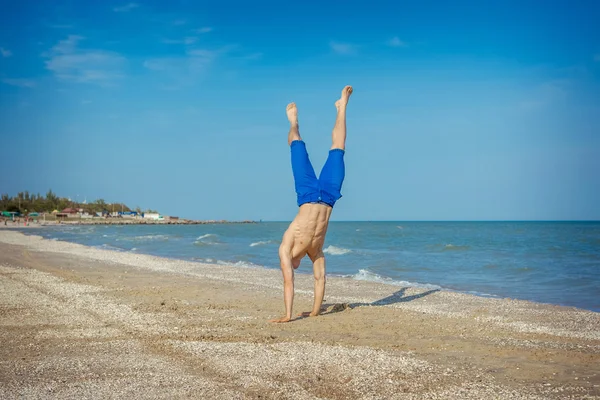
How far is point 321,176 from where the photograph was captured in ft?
27.0

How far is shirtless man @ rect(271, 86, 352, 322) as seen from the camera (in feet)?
26.7

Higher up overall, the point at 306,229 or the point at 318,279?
the point at 306,229

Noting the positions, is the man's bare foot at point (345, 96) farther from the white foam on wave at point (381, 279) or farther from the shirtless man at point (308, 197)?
the white foam on wave at point (381, 279)

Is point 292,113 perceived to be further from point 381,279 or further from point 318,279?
A: point 381,279

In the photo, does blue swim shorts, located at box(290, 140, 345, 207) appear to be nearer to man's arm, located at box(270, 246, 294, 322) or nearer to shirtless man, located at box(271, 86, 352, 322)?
shirtless man, located at box(271, 86, 352, 322)

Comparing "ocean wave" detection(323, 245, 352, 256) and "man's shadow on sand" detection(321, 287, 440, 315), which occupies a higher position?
"man's shadow on sand" detection(321, 287, 440, 315)

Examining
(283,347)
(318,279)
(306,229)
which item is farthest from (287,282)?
(283,347)

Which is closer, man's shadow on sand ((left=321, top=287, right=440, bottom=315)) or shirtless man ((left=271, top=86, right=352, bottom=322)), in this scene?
shirtless man ((left=271, top=86, right=352, bottom=322))

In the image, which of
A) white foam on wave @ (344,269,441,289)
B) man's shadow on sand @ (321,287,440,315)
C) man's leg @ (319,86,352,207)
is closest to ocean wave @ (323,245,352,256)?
white foam on wave @ (344,269,441,289)

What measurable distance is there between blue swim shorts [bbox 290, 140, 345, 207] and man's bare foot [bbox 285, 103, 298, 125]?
506 mm

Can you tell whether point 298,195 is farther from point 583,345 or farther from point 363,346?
point 583,345

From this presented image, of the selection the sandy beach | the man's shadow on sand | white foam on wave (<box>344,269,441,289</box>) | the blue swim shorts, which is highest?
the blue swim shorts

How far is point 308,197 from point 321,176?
1.30 feet

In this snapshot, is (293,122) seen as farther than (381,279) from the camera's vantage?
No
